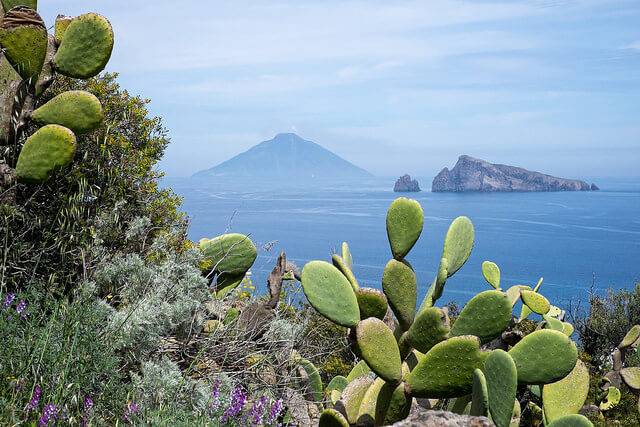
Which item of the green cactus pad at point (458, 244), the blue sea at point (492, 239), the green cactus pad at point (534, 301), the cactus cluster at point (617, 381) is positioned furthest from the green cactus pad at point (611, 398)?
the blue sea at point (492, 239)

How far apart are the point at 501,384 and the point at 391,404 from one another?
26.4 inches

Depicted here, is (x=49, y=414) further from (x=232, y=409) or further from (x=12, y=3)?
(x=12, y=3)

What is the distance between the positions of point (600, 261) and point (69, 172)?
206 feet

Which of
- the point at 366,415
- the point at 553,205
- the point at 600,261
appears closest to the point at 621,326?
the point at 366,415

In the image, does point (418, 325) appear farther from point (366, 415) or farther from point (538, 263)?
point (538, 263)

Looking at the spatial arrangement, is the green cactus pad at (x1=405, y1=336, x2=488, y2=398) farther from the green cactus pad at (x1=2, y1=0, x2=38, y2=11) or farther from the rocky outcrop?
the rocky outcrop

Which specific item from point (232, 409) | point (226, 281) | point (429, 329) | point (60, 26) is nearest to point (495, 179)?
point (226, 281)

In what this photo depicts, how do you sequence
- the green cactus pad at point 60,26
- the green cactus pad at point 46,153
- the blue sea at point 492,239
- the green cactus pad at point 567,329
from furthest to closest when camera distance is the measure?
the blue sea at point 492,239
the green cactus pad at point 567,329
the green cactus pad at point 60,26
the green cactus pad at point 46,153

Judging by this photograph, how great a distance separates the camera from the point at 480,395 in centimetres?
216

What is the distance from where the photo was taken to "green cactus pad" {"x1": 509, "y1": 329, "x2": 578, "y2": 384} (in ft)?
7.48

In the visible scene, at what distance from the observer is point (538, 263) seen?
54156 millimetres

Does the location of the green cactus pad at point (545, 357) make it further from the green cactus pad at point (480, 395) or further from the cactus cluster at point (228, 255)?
the cactus cluster at point (228, 255)

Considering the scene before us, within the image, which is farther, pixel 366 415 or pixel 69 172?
pixel 69 172

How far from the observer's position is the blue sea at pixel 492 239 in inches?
1806
